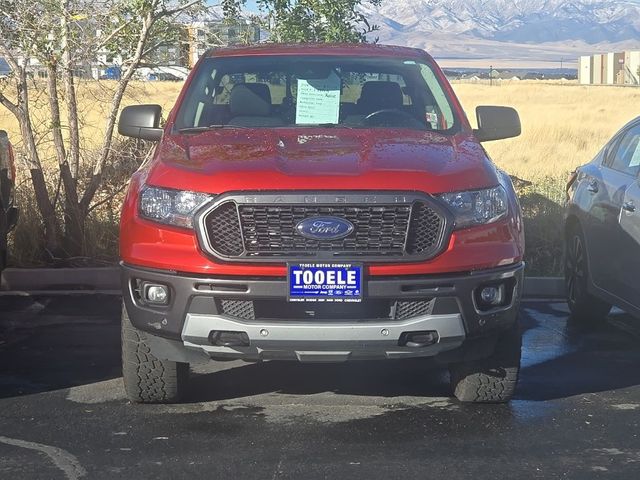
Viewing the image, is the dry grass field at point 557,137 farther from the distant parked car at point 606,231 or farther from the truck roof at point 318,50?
the truck roof at point 318,50

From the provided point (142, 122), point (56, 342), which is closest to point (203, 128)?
point (142, 122)

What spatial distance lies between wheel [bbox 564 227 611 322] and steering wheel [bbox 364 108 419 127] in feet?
6.72

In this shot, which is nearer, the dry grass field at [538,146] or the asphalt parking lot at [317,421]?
the asphalt parking lot at [317,421]

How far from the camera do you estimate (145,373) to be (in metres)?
5.48

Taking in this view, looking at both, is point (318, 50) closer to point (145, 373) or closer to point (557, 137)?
point (145, 373)

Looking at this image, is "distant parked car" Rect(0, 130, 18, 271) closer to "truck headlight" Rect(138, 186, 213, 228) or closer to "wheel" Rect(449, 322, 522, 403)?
"truck headlight" Rect(138, 186, 213, 228)

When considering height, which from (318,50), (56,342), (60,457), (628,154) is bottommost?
(56,342)

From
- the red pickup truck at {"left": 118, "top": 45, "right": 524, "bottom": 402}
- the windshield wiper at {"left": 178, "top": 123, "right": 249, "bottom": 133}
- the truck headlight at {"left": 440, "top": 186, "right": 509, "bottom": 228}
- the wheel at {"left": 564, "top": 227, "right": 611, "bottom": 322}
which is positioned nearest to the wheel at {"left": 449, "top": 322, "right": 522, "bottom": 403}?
the red pickup truck at {"left": 118, "top": 45, "right": 524, "bottom": 402}

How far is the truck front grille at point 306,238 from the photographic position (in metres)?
4.92

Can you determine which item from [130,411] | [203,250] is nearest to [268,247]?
[203,250]

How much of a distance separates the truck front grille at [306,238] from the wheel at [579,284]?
3002 millimetres

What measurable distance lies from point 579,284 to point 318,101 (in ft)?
8.72

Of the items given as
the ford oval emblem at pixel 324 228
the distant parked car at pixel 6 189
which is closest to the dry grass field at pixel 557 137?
the distant parked car at pixel 6 189

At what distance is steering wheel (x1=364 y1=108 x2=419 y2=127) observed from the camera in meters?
6.25
